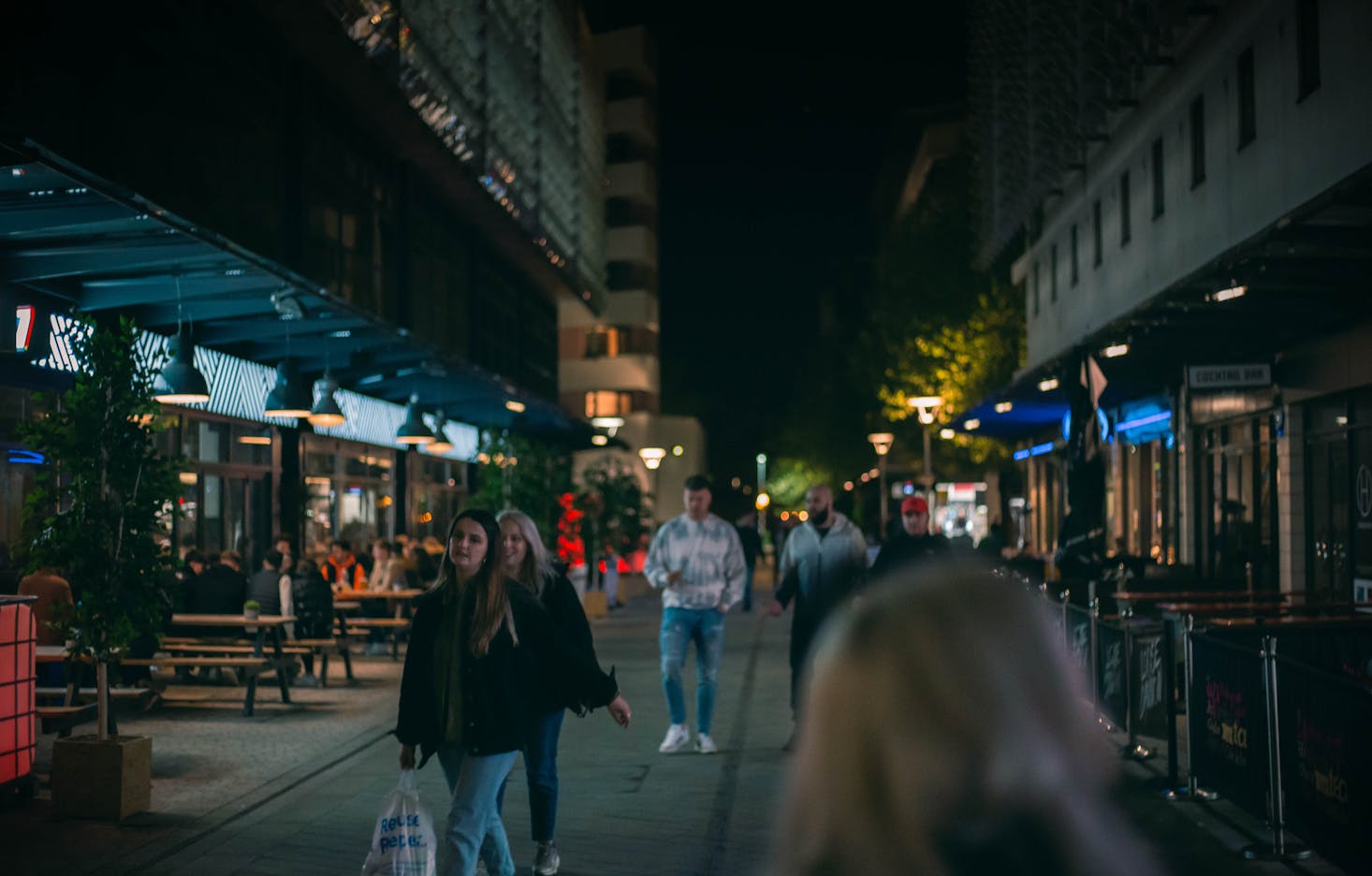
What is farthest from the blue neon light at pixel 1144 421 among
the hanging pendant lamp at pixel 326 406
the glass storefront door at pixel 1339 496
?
the hanging pendant lamp at pixel 326 406

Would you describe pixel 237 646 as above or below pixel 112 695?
above

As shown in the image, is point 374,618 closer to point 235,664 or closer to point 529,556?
point 235,664

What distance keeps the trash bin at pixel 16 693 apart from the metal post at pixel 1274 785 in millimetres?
7199

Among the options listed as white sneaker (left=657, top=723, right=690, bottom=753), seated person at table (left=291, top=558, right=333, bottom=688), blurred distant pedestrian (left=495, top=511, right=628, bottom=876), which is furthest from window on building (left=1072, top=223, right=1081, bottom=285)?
blurred distant pedestrian (left=495, top=511, right=628, bottom=876)

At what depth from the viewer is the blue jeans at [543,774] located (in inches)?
267

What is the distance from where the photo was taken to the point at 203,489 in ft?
64.4

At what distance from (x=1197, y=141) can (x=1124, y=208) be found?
505 centimetres

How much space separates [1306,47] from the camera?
16.5 meters

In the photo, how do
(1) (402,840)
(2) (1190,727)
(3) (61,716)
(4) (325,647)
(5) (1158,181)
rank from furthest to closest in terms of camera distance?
(5) (1158,181), (4) (325,647), (3) (61,716), (2) (1190,727), (1) (402,840)

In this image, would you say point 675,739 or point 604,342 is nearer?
point 675,739

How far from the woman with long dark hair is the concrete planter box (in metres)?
3.39

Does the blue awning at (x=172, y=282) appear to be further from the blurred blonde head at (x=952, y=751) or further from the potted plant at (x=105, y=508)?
the blurred blonde head at (x=952, y=751)

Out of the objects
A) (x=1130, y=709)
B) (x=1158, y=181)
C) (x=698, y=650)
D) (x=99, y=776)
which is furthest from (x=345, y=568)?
(x=1158, y=181)

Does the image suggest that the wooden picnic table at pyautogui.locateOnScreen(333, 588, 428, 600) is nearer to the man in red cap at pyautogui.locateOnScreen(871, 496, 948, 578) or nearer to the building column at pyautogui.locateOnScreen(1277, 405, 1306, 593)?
the man in red cap at pyautogui.locateOnScreen(871, 496, 948, 578)
